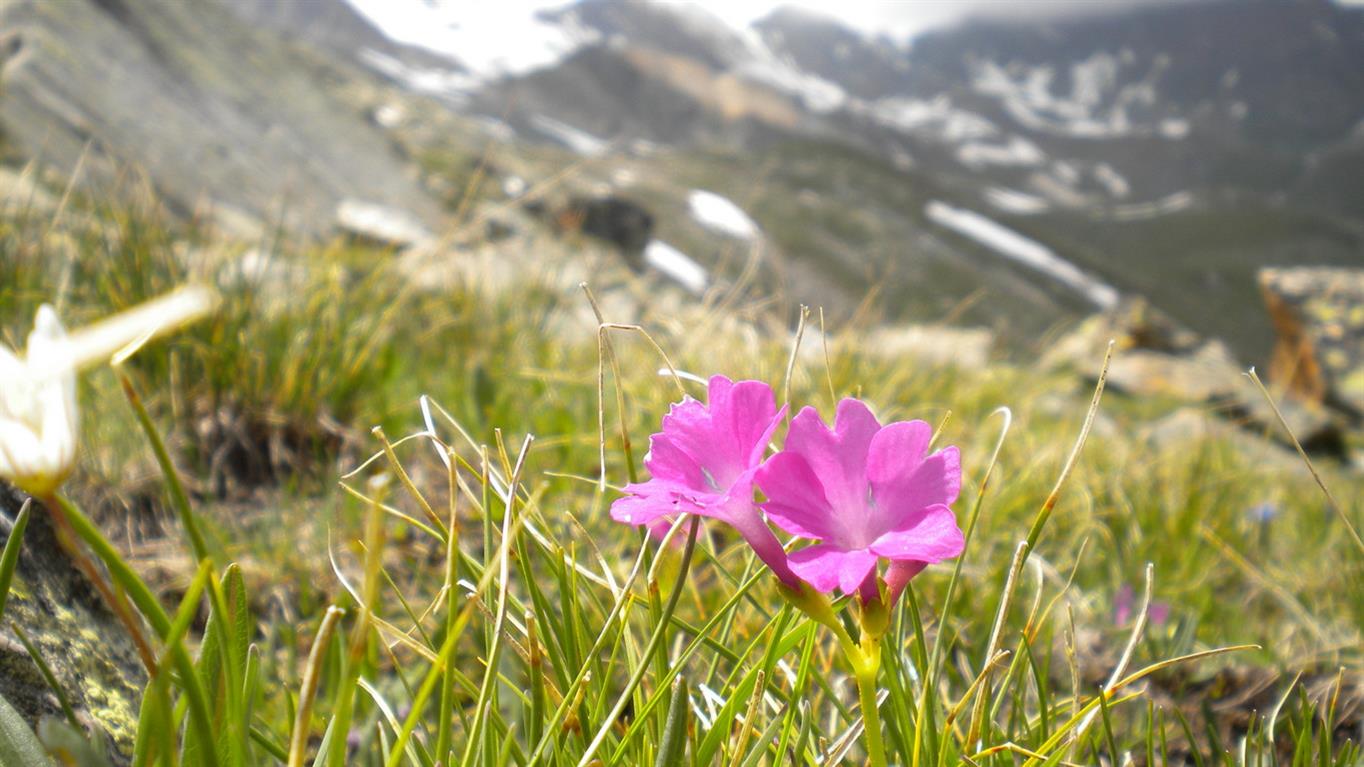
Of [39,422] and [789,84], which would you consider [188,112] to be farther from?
[789,84]

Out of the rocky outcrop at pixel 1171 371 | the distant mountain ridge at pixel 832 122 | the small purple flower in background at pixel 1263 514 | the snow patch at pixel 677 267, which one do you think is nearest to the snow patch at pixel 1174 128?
the distant mountain ridge at pixel 832 122

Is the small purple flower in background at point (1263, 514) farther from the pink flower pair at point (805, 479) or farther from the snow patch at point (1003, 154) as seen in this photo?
the snow patch at point (1003, 154)

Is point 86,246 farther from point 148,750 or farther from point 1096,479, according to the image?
point 1096,479

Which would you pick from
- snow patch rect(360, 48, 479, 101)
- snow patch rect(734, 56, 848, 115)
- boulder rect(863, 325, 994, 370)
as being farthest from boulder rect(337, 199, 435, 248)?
snow patch rect(734, 56, 848, 115)

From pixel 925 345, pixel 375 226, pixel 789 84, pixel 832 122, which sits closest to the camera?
pixel 925 345

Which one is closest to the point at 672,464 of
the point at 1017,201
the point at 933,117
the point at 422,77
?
the point at 1017,201

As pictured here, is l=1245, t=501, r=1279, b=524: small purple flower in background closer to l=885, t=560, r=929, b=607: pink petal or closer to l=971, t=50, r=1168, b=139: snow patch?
l=885, t=560, r=929, b=607: pink petal

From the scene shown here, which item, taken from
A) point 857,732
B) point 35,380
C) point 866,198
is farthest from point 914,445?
point 866,198
